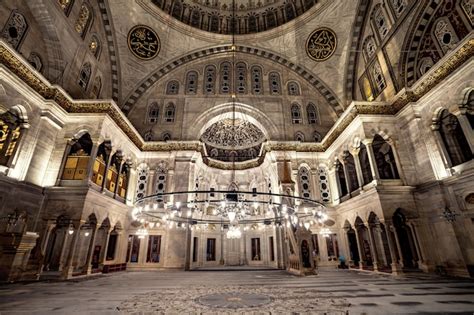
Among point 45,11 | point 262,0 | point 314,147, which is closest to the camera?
point 45,11

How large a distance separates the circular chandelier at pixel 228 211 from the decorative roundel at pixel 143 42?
33.8 feet

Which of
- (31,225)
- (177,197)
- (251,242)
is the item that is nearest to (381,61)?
(177,197)

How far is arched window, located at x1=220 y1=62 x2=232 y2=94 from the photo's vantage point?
670 inches

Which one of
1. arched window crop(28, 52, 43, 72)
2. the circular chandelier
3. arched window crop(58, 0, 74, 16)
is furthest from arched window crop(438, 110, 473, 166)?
arched window crop(58, 0, 74, 16)

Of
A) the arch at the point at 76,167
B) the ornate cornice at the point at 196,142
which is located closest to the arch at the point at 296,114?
the ornate cornice at the point at 196,142

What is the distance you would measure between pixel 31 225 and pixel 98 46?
1072cm

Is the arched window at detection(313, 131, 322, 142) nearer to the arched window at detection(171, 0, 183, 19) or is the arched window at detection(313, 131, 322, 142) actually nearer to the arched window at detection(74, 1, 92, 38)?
the arched window at detection(171, 0, 183, 19)

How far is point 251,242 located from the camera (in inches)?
723

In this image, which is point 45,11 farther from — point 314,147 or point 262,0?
Result: point 314,147

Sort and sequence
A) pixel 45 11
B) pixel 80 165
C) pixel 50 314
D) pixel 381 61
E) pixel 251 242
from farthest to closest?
pixel 251 242 → pixel 381 61 → pixel 80 165 → pixel 45 11 → pixel 50 314

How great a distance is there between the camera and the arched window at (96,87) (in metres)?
13.2

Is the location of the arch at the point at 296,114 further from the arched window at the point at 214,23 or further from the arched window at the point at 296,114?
the arched window at the point at 214,23

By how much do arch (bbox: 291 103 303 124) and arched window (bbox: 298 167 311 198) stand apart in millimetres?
3586

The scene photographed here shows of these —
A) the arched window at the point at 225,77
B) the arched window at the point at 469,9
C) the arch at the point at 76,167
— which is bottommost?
the arch at the point at 76,167
